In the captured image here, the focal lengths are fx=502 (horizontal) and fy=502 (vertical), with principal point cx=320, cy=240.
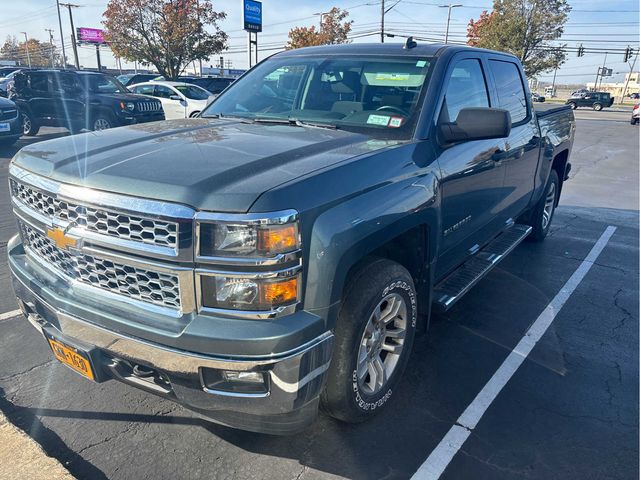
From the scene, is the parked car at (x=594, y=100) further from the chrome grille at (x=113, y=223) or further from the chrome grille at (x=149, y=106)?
the chrome grille at (x=113, y=223)

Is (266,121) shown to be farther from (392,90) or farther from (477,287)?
(477,287)

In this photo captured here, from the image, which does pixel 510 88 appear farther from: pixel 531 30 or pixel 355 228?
pixel 531 30

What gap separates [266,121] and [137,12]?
30.9m

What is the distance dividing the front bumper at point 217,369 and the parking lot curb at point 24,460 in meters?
0.50

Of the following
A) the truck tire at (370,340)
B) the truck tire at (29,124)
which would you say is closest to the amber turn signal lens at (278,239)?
the truck tire at (370,340)

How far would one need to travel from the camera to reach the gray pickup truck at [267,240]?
1.97 meters

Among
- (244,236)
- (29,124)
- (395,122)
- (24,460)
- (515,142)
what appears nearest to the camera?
(244,236)

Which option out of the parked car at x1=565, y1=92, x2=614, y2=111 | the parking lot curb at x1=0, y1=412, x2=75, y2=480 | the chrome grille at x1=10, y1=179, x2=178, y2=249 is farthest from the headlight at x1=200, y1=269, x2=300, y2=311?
the parked car at x1=565, y1=92, x2=614, y2=111

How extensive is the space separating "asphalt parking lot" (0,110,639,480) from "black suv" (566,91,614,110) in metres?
45.3

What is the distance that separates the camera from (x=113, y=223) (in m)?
2.10

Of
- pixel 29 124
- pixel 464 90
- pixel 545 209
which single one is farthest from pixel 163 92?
pixel 464 90

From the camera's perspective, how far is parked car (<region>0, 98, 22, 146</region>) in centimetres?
1121

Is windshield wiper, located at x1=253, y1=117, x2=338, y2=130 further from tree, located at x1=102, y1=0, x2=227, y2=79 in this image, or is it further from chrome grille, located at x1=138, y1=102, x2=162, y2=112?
tree, located at x1=102, y1=0, x2=227, y2=79

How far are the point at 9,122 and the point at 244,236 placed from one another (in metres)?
11.9
